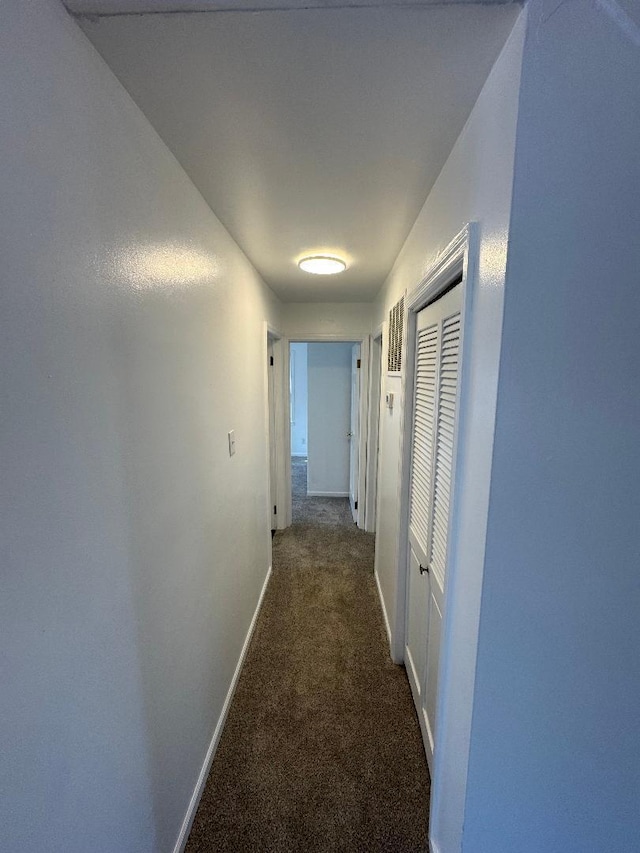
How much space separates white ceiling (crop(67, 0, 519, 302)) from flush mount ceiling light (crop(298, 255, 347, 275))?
57 cm

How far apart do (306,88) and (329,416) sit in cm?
351

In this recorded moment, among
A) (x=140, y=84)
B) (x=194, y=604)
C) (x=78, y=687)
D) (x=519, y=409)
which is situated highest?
(x=140, y=84)

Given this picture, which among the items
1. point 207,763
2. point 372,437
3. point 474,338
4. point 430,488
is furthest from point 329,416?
point 474,338

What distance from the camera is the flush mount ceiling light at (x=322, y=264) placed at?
1918mm

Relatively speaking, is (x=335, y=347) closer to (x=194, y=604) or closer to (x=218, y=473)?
(x=218, y=473)

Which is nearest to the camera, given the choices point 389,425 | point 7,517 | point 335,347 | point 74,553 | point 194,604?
point 7,517

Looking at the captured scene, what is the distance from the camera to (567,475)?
707mm

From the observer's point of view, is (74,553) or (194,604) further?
(194,604)

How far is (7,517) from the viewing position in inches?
20.9

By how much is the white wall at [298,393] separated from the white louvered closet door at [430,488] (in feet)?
14.3

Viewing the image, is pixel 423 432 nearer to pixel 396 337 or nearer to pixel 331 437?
pixel 396 337

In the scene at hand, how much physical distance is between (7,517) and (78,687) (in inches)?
16.4

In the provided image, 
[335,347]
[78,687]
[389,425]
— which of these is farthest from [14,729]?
[335,347]

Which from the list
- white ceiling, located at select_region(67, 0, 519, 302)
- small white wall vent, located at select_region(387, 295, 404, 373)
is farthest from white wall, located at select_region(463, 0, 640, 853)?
small white wall vent, located at select_region(387, 295, 404, 373)
